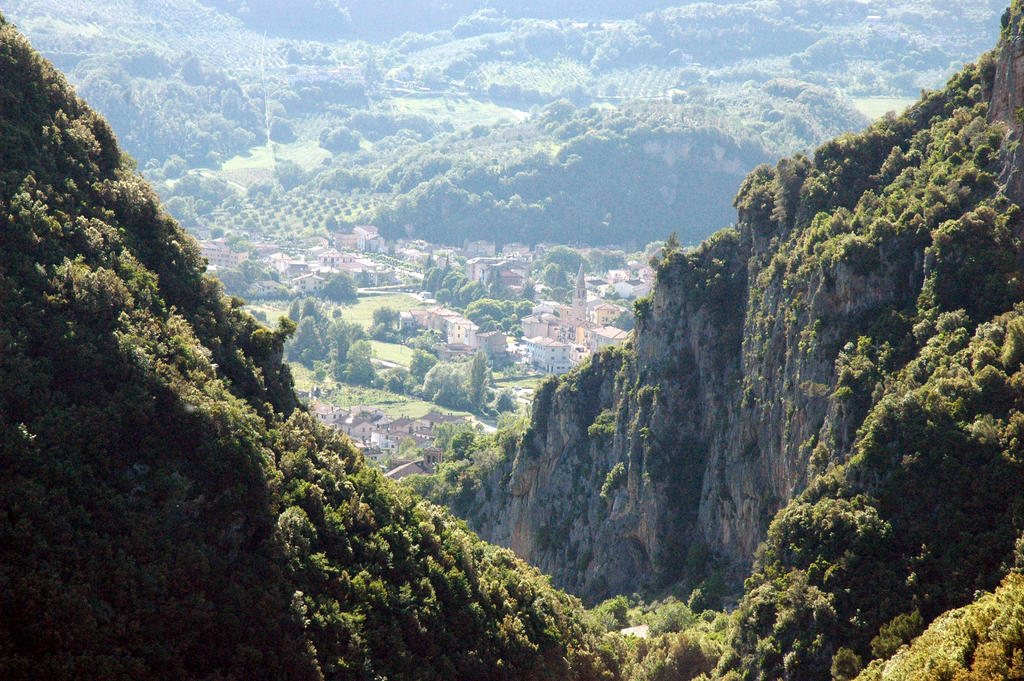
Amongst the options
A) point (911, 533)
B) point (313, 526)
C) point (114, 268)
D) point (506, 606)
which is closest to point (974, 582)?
point (911, 533)

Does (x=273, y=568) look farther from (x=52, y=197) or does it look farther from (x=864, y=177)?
(x=864, y=177)

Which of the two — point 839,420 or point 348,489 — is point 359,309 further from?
point 348,489

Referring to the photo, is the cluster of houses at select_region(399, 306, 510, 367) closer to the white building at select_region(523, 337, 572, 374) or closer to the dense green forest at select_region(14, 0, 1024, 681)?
the white building at select_region(523, 337, 572, 374)

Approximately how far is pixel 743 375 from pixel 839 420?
14.2 metres

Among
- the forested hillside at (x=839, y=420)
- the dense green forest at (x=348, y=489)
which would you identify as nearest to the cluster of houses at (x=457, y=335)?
the forested hillside at (x=839, y=420)

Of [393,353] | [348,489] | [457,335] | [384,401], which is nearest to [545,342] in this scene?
[457,335]

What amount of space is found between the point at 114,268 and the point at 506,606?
14.7 m

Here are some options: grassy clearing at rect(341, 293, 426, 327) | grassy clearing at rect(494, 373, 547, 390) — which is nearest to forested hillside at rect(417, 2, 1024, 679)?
grassy clearing at rect(494, 373, 547, 390)

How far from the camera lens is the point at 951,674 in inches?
848

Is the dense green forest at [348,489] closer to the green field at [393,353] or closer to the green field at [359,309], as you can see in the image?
the green field at [393,353]

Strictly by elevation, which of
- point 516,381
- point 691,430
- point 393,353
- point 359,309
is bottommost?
point 516,381

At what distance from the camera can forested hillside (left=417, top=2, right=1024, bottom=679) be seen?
30188 mm

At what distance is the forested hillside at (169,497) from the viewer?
23.0m

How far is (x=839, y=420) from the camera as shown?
3712 centimetres
